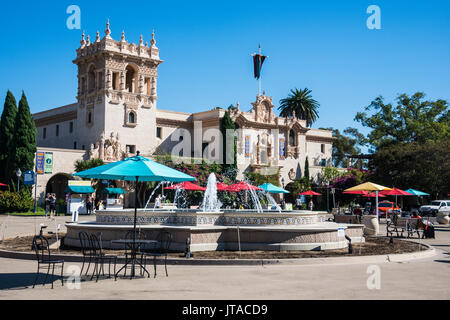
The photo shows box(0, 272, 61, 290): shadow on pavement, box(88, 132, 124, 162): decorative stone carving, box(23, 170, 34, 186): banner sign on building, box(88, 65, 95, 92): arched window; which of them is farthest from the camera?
box(88, 65, 95, 92): arched window

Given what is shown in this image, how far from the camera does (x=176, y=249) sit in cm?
1436

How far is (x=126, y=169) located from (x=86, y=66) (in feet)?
149

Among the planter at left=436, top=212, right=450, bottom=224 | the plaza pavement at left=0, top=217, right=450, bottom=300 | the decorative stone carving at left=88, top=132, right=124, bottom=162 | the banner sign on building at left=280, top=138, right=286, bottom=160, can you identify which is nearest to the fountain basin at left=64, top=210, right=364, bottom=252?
the plaza pavement at left=0, top=217, right=450, bottom=300

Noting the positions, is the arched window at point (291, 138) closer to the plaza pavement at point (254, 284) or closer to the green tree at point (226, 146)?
the green tree at point (226, 146)

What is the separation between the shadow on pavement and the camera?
9.09 m

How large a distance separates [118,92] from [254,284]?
44.9 m

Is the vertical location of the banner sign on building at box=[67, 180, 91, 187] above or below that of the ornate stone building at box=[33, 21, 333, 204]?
below

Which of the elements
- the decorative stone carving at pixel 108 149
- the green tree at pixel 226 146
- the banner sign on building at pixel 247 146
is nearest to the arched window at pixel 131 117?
the decorative stone carving at pixel 108 149

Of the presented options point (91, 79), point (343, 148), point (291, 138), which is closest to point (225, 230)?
point (91, 79)

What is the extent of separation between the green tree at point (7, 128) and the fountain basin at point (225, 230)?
32020 millimetres

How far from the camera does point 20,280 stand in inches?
386

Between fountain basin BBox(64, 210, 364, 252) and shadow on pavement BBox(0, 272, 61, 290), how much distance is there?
4290 mm

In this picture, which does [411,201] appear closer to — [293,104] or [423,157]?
[423,157]

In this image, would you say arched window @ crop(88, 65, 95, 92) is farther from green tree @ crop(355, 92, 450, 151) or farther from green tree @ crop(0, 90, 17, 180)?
green tree @ crop(355, 92, 450, 151)
